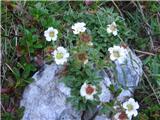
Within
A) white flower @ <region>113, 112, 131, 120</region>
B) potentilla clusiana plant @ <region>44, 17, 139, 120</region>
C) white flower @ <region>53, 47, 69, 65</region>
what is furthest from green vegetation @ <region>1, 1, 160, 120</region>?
white flower @ <region>113, 112, 131, 120</region>

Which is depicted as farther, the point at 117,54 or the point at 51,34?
the point at 51,34

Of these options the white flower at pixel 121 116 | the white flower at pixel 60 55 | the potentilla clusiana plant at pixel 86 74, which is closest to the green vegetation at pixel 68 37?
the potentilla clusiana plant at pixel 86 74

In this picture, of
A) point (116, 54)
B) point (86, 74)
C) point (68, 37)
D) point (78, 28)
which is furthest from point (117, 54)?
point (68, 37)

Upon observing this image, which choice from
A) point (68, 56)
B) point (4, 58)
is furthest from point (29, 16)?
point (68, 56)

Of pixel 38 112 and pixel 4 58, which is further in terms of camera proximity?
pixel 4 58

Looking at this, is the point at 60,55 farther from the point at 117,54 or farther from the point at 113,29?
the point at 113,29

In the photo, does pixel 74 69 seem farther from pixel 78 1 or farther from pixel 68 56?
pixel 78 1
